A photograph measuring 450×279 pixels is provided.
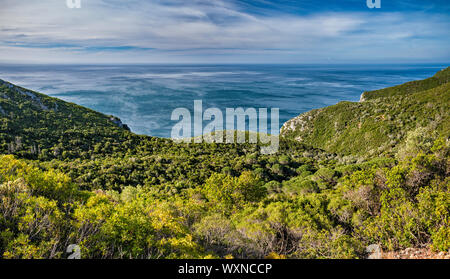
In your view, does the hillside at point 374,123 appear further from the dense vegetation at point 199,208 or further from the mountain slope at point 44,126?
the mountain slope at point 44,126

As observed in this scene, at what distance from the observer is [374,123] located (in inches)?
2152

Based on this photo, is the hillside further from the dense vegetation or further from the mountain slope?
the mountain slope

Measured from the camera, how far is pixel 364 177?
1341cm

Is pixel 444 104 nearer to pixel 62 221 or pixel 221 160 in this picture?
pixel 221 160

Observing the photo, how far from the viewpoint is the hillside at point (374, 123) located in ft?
143

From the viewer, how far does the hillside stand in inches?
1721

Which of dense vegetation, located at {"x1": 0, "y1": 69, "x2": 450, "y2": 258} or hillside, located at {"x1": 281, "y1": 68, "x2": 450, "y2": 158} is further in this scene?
hillside, located at {"x1": 281, "y1": 68, "x2": 450, "y2": 158}

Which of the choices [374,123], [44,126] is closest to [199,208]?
[44,126]

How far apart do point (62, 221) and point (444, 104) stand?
6115 centimetres

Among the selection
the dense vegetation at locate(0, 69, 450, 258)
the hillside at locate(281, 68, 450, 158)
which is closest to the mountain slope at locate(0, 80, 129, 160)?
the dense vegetation at locate(0, 69, 450, 258)

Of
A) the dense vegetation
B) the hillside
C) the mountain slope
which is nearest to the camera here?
the dense vegetation

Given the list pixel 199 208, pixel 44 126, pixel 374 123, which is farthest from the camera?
pixel 374 123

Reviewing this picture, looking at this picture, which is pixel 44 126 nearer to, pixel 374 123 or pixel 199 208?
A: pixel 199 208
